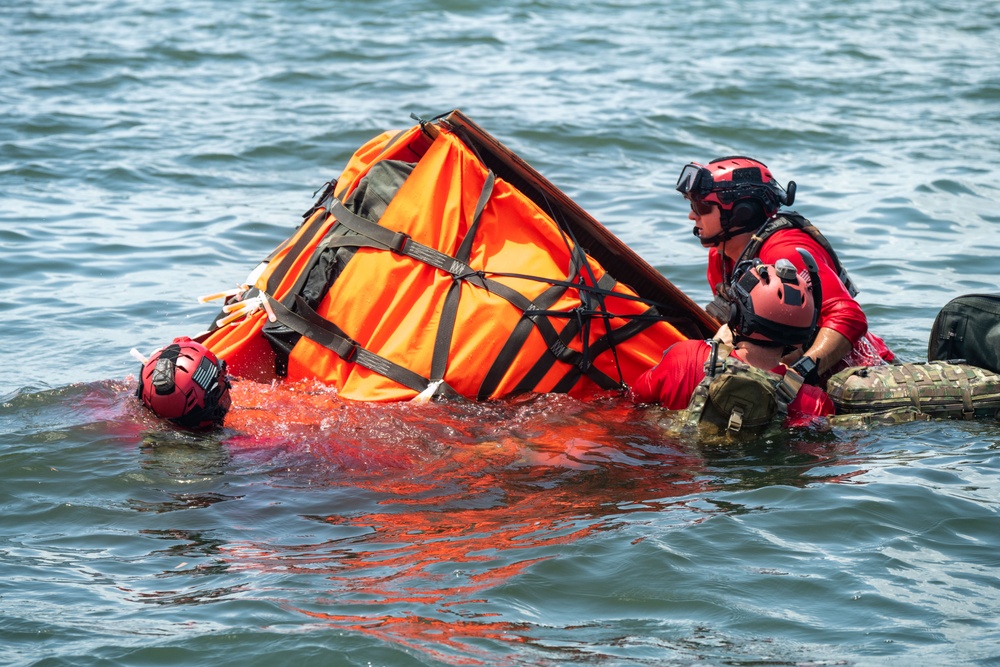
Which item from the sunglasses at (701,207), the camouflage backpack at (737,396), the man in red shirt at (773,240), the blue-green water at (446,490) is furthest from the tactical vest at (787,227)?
the blue-green water at (446,490)

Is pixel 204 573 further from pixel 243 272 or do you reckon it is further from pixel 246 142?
pixel 246 142

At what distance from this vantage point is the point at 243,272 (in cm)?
894

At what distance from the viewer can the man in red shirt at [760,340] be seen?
4.97 meters

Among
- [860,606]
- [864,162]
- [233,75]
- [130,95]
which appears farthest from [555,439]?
[233,75]

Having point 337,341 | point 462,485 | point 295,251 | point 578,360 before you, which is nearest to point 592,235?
point 578,360

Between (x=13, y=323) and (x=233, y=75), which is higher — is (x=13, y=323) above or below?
below

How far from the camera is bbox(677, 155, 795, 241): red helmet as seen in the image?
18.5 ft

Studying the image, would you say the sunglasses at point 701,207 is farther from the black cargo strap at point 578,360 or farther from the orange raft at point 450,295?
the black cargo strap at point 578,360

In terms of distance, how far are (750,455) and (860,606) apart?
1.42 meters

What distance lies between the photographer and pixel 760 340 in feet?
16.8

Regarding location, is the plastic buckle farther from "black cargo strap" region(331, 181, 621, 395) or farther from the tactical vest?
the tactical vest

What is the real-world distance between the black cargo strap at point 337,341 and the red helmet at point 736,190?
1.65 m

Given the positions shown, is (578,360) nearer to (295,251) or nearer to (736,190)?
(736,190)

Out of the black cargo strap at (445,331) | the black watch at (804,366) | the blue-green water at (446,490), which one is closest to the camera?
the blue-green water at (446,490)
